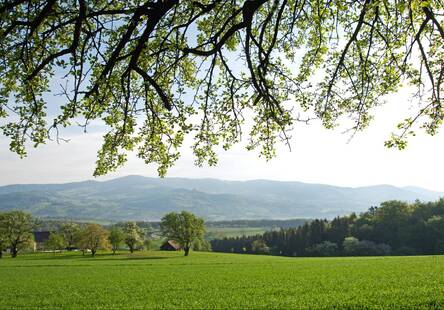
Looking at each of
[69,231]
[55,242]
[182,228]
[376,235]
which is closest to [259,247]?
[376,235]

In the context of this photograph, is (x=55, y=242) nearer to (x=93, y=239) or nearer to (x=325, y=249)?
(x=93, y=239)

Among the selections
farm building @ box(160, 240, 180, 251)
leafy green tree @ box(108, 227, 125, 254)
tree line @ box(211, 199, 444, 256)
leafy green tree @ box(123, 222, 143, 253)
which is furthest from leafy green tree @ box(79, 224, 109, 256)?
tree line @ box(211, 199, 444, 256)

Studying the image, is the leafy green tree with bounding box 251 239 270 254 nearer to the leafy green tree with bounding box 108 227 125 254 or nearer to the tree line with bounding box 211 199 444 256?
the tree line with bounding box 211 199 444 256

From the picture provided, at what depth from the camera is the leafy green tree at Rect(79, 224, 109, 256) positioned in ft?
313

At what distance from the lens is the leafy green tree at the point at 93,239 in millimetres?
95438

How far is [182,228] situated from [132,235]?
20390 millimetres

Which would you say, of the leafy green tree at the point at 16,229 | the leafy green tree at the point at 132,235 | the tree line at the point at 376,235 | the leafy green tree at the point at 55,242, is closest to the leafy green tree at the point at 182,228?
the leafy green tree at the point at 132,235

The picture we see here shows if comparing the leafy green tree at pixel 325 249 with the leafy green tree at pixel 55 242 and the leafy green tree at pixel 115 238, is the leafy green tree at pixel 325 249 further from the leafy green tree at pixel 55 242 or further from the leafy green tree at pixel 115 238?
the leafy green tree at pixel 55 242

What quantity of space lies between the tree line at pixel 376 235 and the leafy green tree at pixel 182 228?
3147 centimetres

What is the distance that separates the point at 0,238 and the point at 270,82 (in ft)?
315

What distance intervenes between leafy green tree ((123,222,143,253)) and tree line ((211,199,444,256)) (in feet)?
117

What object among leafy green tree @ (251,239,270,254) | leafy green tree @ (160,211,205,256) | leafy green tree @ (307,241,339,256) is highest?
leafy green tree @ (160,211,205,256)

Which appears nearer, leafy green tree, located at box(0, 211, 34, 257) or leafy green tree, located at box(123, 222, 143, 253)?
leafy green tree, located at box(0, 211, 34, 257)

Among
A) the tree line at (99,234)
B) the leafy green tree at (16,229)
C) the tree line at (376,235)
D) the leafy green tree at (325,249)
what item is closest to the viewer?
the tree line at (376,235)
